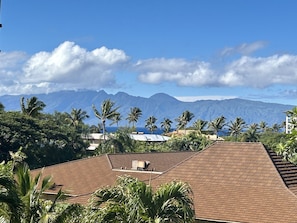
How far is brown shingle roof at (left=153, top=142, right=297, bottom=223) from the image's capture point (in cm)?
1862

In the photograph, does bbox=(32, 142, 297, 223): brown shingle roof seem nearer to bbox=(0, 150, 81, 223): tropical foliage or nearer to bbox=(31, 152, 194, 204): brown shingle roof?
bbox=(31, 152, 194, 204): brown shingle roof

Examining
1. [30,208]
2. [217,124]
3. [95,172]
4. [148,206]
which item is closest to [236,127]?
[217,124]

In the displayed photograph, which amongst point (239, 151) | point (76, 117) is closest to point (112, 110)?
point (76, 117)

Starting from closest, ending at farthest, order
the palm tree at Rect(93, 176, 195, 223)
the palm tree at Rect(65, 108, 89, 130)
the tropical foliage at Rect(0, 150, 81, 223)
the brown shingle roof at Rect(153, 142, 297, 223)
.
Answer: the tropical foliage at Rect(0, 150, 81, 223) < the palm tree at Rect(93, 176, 195, 223) < the brown shingle roof at Rect(153, 142, 297, 223) < the palm tree at Rect(65, 108, 89, 130)

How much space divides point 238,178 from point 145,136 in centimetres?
9058

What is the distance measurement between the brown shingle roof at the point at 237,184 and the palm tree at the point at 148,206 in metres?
7.35

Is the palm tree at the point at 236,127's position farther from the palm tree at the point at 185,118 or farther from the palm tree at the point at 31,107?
the palm tree at the point at 31,107

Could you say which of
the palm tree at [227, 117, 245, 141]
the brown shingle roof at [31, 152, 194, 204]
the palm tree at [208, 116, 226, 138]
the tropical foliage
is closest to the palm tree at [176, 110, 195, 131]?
the palm tree at [227, 117, 245, 141]

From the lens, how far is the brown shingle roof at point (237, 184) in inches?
733

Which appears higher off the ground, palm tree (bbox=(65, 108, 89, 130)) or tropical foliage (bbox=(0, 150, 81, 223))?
tropical foliage (bbox=(0, 150, 81, 223))

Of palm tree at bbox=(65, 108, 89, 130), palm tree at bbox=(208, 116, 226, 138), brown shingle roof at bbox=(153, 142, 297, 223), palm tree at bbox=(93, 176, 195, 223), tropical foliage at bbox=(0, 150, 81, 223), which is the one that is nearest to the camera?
tropical foliage at bbox=(0, 150, 81, 223)

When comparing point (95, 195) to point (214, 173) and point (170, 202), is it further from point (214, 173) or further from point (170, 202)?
point (214, 173)

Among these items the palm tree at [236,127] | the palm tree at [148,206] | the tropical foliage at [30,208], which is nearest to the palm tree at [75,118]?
the palm tree at [236,127]

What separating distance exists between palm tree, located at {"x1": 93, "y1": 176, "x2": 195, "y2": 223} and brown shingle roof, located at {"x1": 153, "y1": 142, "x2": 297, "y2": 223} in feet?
24.1
